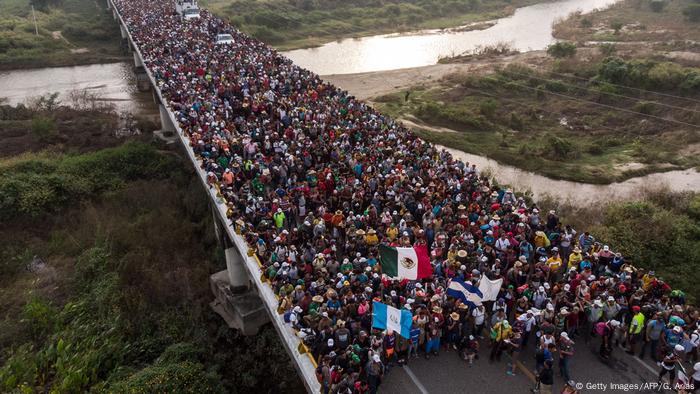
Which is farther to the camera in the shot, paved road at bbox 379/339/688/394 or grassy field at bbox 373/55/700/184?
grassy field at bbox 373/55/700/184

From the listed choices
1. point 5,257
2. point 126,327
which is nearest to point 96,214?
point 5,257

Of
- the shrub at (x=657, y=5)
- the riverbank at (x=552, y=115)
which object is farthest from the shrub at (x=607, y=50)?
the shrub at (x=657, y=5)

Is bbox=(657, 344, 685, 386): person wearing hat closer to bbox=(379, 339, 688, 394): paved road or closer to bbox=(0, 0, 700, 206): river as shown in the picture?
bbox=(379, 339, 688, 394): paved road

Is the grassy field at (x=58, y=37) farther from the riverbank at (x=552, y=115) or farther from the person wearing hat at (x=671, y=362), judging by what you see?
the person wearing hat at (x=671, y=362)

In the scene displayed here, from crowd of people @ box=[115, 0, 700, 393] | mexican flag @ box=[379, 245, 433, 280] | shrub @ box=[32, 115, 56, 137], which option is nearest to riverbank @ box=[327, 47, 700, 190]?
crowd of people @ box=[115, 0, 700, 393]

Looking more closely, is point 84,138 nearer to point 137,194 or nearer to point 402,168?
point 137,194

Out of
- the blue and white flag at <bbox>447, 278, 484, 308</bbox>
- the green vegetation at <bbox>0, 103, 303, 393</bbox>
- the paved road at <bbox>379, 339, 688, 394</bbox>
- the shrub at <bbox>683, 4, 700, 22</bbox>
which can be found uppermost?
the shrub at <bbox>683, 4, 700, 22</bbox>
